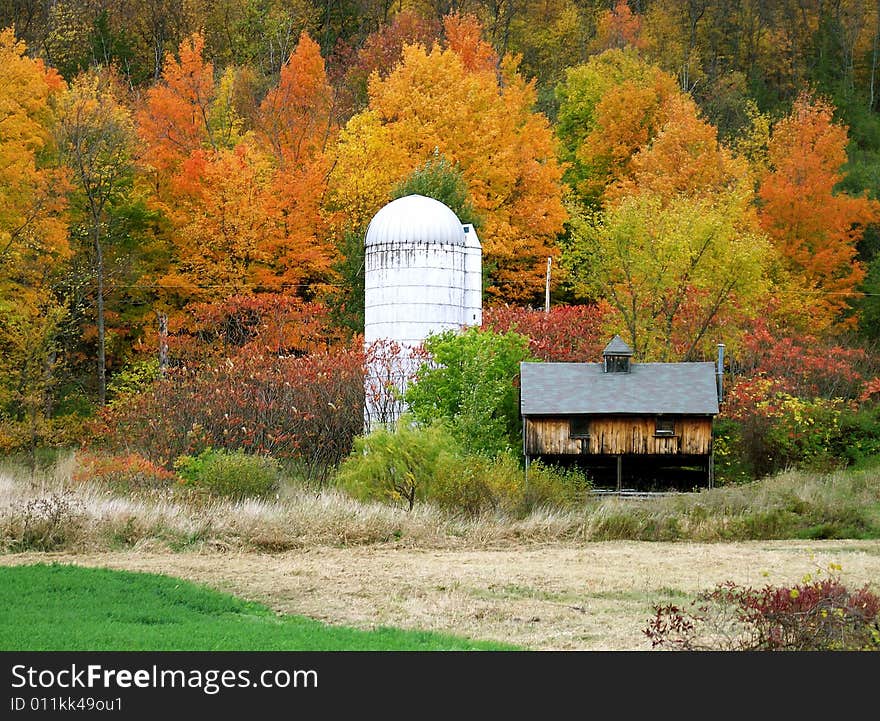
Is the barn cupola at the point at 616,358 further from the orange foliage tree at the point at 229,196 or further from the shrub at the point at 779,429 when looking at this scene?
the orange foliage tree at the point at 229,196

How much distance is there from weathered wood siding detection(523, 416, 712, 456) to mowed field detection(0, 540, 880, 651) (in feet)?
31.2

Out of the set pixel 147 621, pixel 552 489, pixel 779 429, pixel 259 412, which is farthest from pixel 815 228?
pixel 147 621

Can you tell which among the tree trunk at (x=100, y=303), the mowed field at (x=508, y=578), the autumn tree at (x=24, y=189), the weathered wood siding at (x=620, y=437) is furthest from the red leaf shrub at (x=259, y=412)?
the mowed field at (x=508, y=578)

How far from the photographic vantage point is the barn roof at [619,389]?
3262 cm

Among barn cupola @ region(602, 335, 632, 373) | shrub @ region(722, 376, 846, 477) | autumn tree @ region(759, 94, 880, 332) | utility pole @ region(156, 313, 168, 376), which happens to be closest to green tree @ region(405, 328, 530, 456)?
barn cupola @ region(602, 335, 632, 373)

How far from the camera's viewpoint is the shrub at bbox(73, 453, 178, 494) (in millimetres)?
26781

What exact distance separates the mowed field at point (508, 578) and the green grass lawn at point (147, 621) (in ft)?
2.76

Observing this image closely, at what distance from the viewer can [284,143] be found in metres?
51.8

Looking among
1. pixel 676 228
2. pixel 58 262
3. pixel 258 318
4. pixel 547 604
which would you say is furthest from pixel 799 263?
pixel 547 604

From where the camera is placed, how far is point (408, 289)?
35344 mm

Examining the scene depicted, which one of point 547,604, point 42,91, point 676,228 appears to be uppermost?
point 42,91

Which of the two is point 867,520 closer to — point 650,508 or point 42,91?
point 650,508
